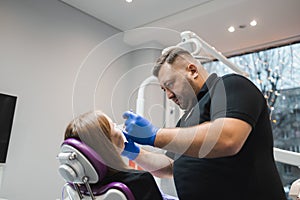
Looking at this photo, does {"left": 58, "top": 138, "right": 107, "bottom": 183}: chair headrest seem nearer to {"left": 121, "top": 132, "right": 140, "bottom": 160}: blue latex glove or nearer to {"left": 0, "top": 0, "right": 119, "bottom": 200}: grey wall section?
{"left": 121, "top": 132, "right": 140, "bottom": 160}: blue latex glove

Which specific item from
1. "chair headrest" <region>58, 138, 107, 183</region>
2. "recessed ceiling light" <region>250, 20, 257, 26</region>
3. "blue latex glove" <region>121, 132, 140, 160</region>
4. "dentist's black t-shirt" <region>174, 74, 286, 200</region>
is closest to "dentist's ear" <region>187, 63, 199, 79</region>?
"dentist's black t-shirt" <region>174, 74, 286, 200</region>

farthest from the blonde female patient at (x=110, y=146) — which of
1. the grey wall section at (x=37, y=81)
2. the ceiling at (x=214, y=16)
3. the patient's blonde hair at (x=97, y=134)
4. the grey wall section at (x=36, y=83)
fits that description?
the ceiling at (x=214, y=16)

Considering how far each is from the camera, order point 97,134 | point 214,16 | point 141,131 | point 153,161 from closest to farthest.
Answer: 1. point 141,131
2. point 97,134
3. point 153,161
4. point 214,16

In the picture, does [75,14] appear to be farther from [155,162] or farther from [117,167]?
[117,167]

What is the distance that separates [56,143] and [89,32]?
44.3 inches

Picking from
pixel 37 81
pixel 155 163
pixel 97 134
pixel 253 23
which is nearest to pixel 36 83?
pixel 37 81

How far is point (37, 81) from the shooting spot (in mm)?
2455

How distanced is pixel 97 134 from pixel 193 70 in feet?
1.30

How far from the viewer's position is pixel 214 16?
276 cm

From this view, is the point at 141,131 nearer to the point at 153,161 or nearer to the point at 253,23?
the point at 153,161

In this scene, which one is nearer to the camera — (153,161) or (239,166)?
(239,166)

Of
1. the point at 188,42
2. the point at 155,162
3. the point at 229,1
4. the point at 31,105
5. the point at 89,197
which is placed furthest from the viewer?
the point at 229,1

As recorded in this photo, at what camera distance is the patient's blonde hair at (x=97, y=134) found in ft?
2.85

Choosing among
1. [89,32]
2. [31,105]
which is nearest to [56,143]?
[31,105]
